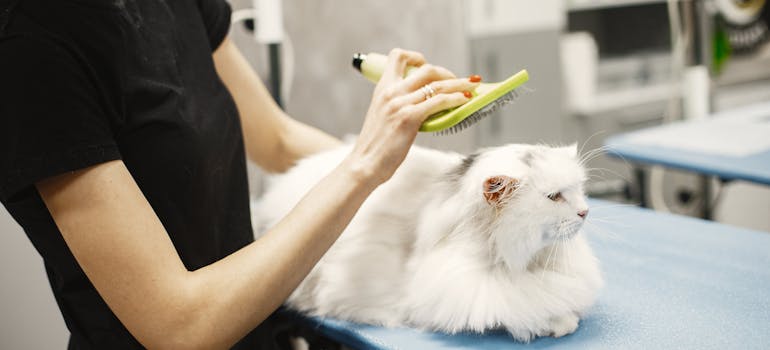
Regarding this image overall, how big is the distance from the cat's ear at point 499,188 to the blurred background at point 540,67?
33 cm

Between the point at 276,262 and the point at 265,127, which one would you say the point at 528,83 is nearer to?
the point at 265,127

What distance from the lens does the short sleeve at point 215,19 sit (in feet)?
3.10

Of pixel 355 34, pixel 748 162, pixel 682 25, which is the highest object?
pixel 355 34

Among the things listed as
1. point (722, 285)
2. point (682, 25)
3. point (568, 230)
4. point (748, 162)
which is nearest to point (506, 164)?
point (568, 230)

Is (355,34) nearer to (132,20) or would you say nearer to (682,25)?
(132,20)

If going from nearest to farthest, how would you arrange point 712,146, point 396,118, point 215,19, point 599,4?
1. point 396,118
2. point 215,19
3. point 712,146
4. point 599,4

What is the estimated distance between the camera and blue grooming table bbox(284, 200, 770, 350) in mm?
730

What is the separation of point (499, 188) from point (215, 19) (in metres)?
0.51

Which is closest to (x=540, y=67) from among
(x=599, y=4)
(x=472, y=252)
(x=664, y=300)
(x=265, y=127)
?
(x=599, y=4)

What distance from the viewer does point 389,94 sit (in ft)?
2.43

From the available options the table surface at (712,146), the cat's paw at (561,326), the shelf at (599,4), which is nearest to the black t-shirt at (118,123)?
the cat's paw at (561,326)

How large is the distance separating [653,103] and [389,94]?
7.11 ft

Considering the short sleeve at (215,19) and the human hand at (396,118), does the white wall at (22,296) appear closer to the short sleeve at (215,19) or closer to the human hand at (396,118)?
the short sleeve at (215,19)

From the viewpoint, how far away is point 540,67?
2270 mm
